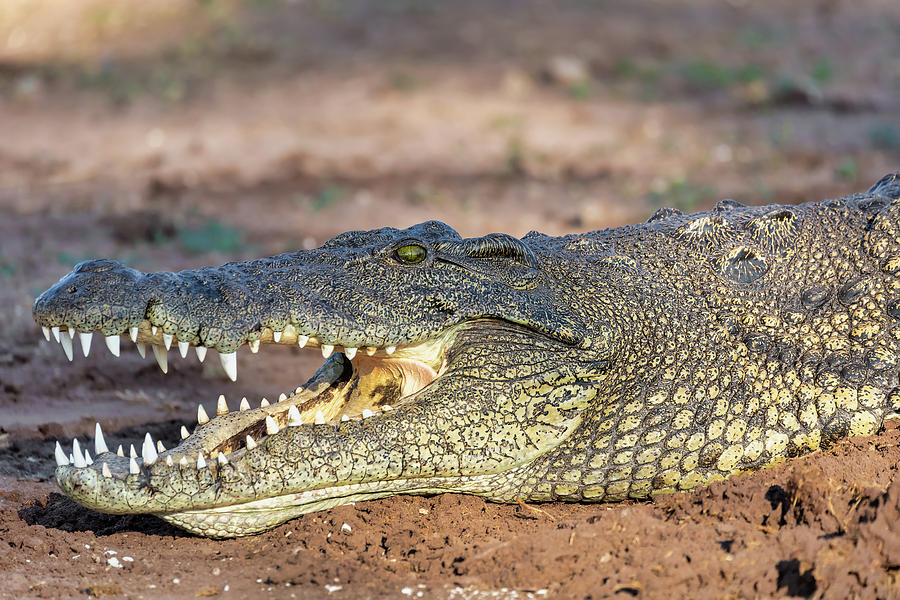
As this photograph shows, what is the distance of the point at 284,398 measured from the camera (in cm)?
388

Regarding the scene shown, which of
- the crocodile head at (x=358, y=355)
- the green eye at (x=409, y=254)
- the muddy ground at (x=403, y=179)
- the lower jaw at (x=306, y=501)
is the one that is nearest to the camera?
the muddy ground at (x=403, y=179)

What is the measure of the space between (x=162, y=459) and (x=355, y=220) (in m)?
6.12

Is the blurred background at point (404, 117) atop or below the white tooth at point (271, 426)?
atop

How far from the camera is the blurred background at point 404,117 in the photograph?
9.36m

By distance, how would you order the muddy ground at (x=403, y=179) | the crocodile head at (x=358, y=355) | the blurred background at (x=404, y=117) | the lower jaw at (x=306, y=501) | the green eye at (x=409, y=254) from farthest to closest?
the blurred background at (x=404, y=117)
the green eye at (x=409, y=254)
the lower jaw at (x=306, y=501)
the crocodile head at (x=358, y=355)
the muddy ground at (x=403, y=179)

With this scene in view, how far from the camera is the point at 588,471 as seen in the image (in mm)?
3621

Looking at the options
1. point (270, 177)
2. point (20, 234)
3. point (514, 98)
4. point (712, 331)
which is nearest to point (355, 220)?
point (270, 177)

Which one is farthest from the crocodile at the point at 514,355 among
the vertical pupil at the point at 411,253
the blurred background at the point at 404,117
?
the blurred background at the point at 404,117

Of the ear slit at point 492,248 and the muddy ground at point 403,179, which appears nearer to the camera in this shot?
the muddy ground at point 403,179

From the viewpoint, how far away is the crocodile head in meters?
3.27

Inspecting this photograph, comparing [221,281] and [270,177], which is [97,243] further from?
[221,281]

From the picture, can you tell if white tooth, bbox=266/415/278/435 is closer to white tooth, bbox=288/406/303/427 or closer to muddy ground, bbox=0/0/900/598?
white tooth, bbox=288/406/303/427

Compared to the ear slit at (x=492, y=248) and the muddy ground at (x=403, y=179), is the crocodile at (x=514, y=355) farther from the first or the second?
the muddy ground at (x=403, y=179)

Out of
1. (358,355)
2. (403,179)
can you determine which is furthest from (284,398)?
(403,179)
